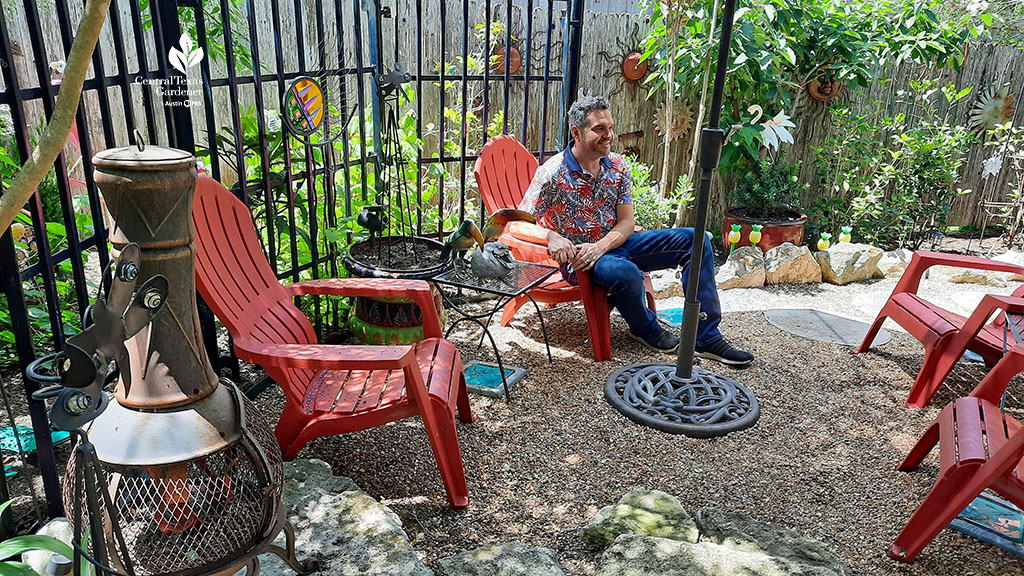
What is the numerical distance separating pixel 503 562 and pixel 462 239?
59.5 inches

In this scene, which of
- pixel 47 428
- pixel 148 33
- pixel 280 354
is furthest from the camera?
pixel 148 33

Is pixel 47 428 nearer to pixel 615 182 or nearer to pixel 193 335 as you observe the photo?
pixel 193 335

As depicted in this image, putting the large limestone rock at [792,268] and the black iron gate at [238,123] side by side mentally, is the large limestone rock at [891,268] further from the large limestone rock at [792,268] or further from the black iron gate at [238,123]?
the black iron gate at [238,123]

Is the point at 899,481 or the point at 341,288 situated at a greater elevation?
the point at 341,288

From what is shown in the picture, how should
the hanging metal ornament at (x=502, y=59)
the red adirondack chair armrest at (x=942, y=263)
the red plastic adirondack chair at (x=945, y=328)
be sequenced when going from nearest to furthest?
the red plastic adirondack chair at (x=945, y=328)
the red adirondack chair armrest at (x=942, y=263)
the hanging metal ornament at (x=502, y=59)

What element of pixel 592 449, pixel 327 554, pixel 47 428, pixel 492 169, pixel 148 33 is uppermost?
pixel 148 33

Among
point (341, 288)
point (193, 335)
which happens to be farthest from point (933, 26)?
point (193, 335)

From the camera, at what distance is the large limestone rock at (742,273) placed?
4590mm

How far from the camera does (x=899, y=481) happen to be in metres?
2.46

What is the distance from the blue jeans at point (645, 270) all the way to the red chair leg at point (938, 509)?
1.37m

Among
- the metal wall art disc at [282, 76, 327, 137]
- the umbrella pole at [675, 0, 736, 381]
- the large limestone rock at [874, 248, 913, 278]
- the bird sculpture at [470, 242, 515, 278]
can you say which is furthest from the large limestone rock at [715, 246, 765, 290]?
the metal wall art disc at [282, 76, 327, 137]

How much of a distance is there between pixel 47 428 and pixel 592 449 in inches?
69.1

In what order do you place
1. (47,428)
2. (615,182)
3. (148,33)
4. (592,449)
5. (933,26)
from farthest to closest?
(933,26), (148,33), (615,182), (592,449), (47,428)

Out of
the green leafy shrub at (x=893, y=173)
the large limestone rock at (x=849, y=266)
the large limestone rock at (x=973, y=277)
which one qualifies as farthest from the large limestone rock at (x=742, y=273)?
the green leafy shrub at (x=893, y=173)
